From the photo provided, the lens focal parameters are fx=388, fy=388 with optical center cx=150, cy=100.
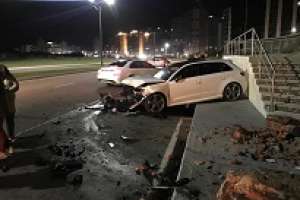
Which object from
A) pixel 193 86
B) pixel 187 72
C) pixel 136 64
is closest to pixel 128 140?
pixel 193 86

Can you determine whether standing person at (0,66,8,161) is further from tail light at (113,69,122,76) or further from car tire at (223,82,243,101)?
tail light at (113,69,122,76)

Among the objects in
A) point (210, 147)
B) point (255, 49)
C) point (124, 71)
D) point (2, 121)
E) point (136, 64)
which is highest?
point (255, 49)

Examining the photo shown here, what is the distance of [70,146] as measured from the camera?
8922 millimetres

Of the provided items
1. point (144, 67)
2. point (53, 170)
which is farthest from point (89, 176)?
point (144, 67)

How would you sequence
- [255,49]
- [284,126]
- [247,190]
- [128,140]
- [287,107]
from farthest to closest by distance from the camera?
[255,49] < [287,107] < [128,140] < [284,126] < [247,190]

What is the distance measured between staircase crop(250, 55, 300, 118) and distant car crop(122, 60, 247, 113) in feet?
3.21

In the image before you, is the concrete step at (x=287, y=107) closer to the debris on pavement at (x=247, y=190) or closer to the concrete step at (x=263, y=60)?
the concrete step at (x=263, y=60)

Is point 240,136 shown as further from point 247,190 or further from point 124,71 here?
point 124,71

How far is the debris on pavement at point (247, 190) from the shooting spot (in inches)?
179

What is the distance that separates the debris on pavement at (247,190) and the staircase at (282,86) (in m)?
5.26

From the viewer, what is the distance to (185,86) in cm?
1375

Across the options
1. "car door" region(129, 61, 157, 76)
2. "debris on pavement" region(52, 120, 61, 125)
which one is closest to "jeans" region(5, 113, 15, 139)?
"debris on pavement" region(52, 120, 61, 125)

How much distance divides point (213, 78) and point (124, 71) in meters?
8.67

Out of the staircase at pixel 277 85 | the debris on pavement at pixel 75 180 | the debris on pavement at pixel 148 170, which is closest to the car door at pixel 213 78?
the staircase at pixel 277 85
